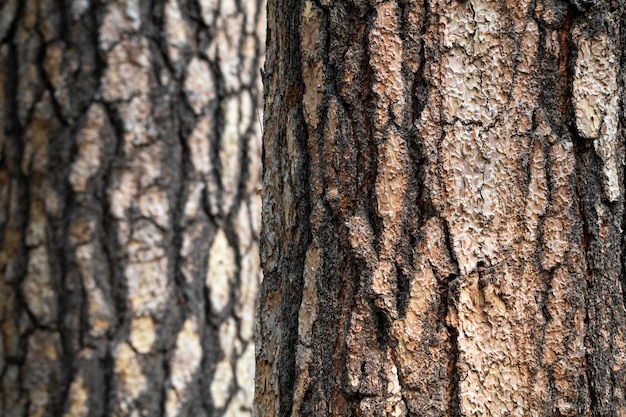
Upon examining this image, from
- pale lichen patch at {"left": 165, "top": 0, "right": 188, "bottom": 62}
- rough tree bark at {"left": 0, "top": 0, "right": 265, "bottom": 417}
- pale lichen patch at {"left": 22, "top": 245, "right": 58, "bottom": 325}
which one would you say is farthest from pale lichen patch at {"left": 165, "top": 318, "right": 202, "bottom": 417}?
pale lichen patch at {"left": 165, "top": 0, "right": 188, "bottom": 62}

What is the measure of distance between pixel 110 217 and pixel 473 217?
1.40 m

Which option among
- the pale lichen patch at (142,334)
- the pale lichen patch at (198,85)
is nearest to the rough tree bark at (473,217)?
the pale lichen patch at (142,334)

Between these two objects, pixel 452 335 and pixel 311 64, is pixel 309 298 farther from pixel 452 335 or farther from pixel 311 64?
pixel 311 64

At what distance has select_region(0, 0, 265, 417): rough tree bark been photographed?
6.89ft

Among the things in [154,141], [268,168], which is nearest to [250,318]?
[154,141]

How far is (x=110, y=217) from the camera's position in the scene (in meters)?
2.11

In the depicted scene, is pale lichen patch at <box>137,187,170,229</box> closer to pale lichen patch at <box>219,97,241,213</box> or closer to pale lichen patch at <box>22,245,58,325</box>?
pale lichen patch at <box>219,97,241,213</box>

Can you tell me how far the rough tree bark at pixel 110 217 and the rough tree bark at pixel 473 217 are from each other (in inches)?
47.6

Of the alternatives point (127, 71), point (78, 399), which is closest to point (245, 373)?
point (78, 399)

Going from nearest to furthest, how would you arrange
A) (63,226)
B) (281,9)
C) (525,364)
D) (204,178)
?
(525,364)
(281,9)
(63,226)
(204,178)

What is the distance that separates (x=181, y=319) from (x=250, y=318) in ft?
0.87

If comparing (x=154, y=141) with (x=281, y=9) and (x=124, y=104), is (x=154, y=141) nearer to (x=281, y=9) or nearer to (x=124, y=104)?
(x=124, y=104)

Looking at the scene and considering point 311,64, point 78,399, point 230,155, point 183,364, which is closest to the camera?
point 311,64

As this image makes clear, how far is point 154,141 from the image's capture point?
2.19 meters
